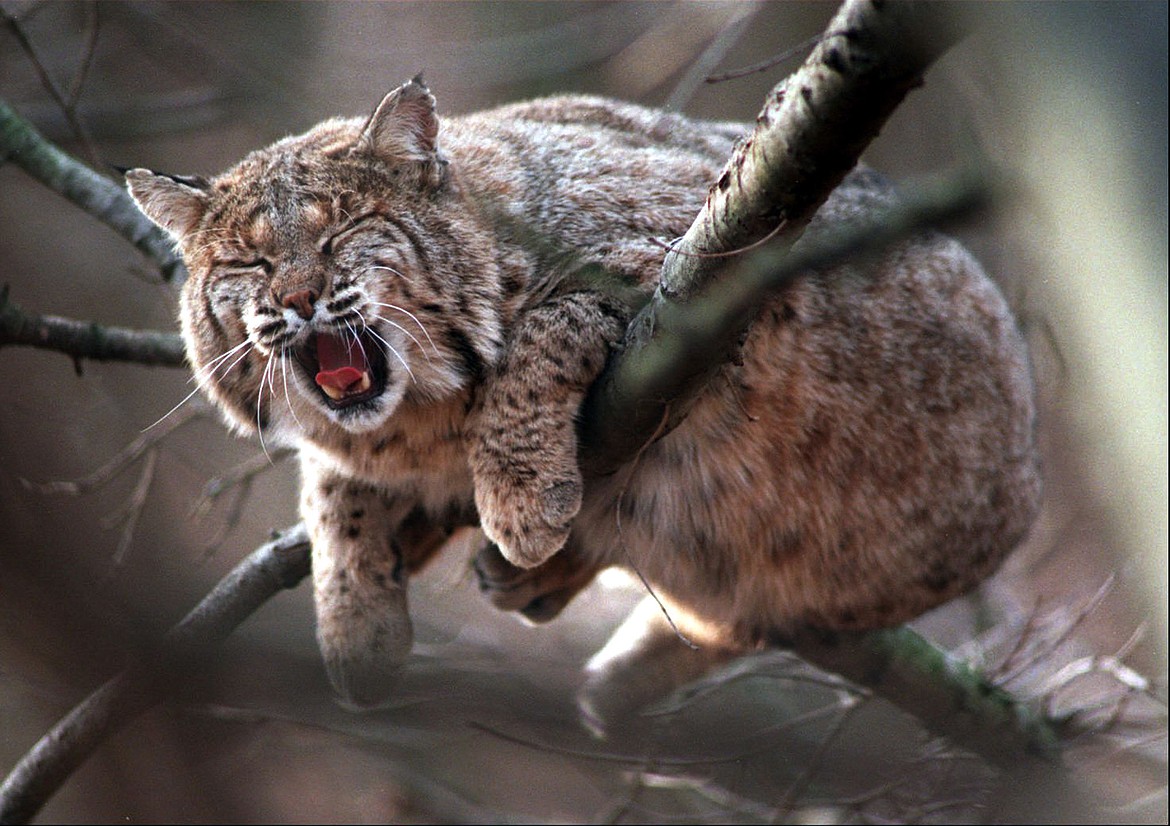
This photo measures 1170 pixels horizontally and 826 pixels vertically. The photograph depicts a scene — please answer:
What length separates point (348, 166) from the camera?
402cm

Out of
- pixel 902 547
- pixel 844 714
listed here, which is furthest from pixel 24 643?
pixel 844 714

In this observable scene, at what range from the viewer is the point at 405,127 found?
398 cm

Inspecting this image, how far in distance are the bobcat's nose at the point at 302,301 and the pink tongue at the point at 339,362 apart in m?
0.17

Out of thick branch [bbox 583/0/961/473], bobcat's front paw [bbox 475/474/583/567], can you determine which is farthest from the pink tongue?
thick branch [bbox 583/0/961/473]

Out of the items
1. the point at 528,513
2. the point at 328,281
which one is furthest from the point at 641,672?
the point at 328,281

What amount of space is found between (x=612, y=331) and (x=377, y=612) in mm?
1433

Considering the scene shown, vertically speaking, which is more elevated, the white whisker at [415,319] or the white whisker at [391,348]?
the white whisker at [415,319]

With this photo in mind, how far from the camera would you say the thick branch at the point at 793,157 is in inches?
86.0

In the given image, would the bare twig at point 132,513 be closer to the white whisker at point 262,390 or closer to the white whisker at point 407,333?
the white whisker at point 262,390

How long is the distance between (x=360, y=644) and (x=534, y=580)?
75 cm

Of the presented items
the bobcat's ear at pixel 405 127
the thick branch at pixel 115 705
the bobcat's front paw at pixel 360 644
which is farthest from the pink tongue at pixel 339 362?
the thick branch at pixel 115 705

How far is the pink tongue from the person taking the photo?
12.5 ft

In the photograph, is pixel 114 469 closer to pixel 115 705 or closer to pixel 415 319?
pixel 115 705

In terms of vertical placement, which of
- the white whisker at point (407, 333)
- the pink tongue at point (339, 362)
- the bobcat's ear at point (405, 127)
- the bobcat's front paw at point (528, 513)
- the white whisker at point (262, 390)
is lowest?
the bobcat's front paw at point (528, 513)
